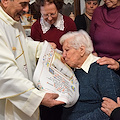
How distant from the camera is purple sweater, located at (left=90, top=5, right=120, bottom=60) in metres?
1.82

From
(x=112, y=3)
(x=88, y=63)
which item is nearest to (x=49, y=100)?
(x=88, y=63)

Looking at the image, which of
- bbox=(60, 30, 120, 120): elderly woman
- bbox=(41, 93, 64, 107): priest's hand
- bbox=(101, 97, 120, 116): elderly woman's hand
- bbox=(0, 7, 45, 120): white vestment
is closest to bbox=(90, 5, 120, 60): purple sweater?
bbox=(60, 30, 120, 120): elderly woman

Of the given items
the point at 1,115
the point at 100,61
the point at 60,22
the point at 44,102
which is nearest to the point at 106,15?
the point at 60,22

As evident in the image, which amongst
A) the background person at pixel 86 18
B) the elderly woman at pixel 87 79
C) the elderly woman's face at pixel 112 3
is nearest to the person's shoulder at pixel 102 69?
the elderly woman at pixel 87 79

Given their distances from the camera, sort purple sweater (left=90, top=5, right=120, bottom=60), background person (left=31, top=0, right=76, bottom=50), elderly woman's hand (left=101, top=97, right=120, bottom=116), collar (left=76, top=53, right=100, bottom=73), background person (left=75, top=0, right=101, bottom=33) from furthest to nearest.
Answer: background person (left=75, top=0, right=101, bottom=33), background person (left=31, top=0, right=76, bottom=50), purple sweater (left=90, top=5, right=120, bottom=60), collar (left=76, top=53, right=100, bottom=73), elderly woman's hand (left=101, top=97, right=120, bottom=116)

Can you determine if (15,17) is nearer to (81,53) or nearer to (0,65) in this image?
(0,65)

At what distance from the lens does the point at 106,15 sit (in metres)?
1.91

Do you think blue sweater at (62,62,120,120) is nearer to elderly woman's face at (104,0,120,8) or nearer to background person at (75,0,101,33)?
elderly woman's face at (104,0,120,8)

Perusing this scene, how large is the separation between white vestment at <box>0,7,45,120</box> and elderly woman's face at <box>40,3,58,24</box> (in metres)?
0.46

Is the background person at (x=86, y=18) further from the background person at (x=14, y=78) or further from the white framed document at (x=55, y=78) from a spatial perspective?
the background person at (x=14, y=78)

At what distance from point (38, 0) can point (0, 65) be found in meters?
1.03

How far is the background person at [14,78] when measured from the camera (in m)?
1.17

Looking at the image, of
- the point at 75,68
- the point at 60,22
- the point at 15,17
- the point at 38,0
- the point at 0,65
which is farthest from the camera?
the point at 60,22

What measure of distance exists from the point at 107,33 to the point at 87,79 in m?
0.60
